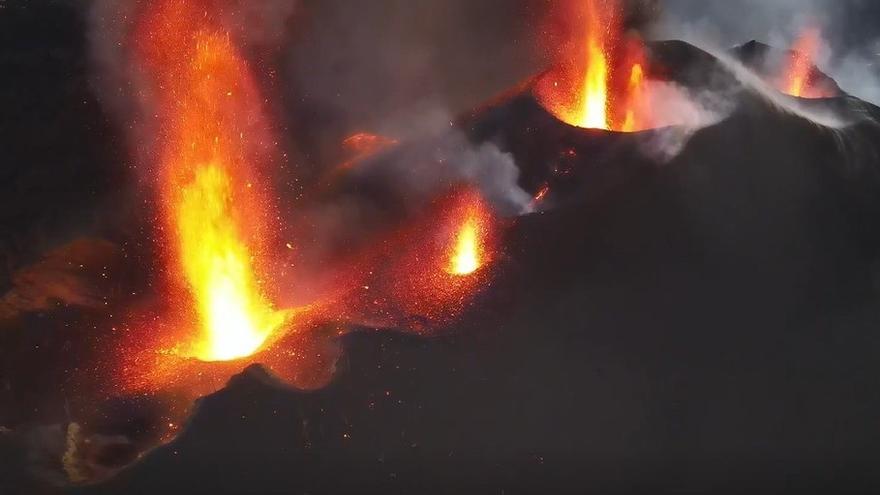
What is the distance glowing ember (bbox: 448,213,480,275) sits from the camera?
6.77 m

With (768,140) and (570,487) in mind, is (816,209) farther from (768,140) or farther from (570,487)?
(570,487)

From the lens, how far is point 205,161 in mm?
8438

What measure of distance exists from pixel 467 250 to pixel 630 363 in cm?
160

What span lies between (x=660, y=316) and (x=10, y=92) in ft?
22.1

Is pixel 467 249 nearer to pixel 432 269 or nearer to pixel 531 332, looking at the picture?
pixel 432 269

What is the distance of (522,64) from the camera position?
34.6 ft

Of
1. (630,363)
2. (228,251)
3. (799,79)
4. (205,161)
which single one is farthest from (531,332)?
(799,79)

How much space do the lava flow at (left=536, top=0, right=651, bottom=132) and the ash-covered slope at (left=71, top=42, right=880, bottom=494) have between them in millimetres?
1886

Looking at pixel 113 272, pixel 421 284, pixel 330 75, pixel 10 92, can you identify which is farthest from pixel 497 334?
pixel 10 92

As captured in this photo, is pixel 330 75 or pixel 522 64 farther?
pixel 522 64

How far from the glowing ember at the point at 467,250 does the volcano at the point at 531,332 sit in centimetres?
2

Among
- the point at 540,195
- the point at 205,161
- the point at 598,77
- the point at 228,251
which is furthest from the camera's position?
the point at 598,77

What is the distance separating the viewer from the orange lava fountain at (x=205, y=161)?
309 inches

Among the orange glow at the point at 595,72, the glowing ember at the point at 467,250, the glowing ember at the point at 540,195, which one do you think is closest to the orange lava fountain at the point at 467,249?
the glowing ember at the point at 467,250
